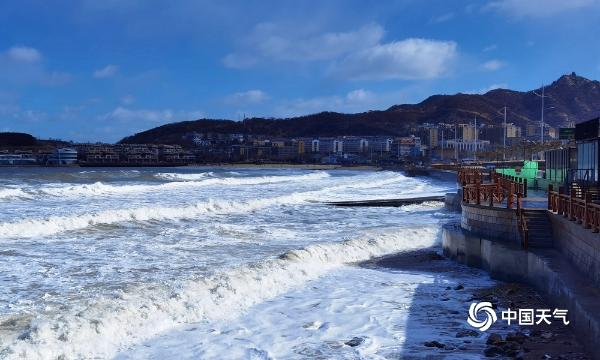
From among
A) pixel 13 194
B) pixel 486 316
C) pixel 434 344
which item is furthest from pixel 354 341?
pixel 13 194

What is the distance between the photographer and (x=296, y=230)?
22.9 meters

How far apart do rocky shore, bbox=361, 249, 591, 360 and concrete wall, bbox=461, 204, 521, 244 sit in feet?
5.58

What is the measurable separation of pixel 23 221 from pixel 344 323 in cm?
1601

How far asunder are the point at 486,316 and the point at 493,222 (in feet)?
15.7

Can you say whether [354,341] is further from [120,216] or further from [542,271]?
[120,216]

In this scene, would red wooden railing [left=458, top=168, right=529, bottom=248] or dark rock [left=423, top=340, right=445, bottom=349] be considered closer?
dark rock [left=423, top=340, right=445, bottom=349]

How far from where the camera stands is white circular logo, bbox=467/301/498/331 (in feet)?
32.4

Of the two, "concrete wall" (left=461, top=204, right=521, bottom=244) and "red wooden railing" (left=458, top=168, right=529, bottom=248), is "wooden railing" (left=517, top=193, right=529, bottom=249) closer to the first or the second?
"red wooden railing" (left=458, top=168, right=529, bottom=248)

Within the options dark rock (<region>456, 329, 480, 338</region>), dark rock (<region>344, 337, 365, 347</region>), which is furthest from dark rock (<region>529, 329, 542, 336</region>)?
dark rock (<region>344, 337, 365, 347</region>)

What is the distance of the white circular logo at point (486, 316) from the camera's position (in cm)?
987

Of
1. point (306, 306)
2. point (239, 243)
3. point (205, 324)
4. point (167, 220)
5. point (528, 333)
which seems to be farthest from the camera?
point (167, 220)

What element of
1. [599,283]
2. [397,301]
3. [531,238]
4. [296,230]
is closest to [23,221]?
[296,230]

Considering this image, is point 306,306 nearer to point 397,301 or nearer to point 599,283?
point 397,301

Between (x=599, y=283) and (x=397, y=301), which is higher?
(x=599, y=283)
